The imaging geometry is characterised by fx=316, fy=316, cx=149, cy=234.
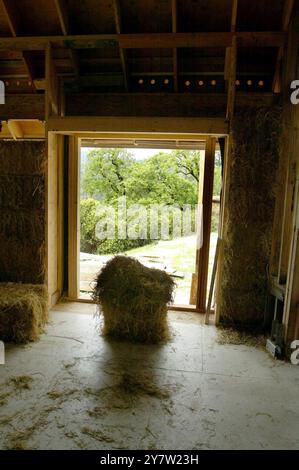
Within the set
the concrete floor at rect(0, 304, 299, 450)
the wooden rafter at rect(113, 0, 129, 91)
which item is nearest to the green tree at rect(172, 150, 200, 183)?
the wooden rafter at rect(113, 0, 129, 91)

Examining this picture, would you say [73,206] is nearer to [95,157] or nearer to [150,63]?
[150,63]

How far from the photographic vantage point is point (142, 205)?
10031 millimetres

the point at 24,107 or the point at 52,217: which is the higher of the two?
the point at 24,107

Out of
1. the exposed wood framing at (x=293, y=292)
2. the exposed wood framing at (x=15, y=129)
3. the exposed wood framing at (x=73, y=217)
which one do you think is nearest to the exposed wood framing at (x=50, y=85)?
the exposed wood framing at (x=73, y=217)

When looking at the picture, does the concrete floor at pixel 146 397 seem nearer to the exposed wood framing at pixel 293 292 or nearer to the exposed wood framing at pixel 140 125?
the exposed wood framing at pixel 293 292

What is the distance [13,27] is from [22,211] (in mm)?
1942

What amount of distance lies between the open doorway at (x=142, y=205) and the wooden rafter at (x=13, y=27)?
4875 millimetres

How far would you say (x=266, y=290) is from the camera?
3.41 m

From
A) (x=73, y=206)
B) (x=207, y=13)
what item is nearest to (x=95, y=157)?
(x=73, y=206)

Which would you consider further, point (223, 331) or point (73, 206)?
point (73, 206)

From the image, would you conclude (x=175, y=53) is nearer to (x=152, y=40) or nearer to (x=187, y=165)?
(x=152, y=40)

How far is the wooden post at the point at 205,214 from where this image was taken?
3.84 m

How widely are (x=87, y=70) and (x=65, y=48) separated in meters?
0.36

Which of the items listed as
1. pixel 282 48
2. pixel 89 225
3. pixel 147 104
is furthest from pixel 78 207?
pixel 89 225
